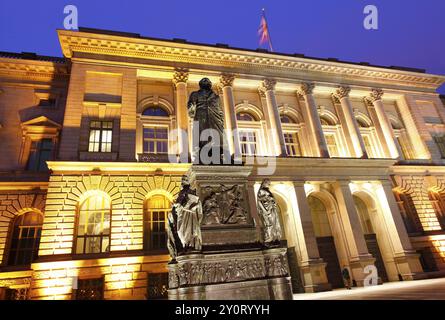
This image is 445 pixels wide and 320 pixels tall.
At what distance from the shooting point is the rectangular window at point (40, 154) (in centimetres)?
1795

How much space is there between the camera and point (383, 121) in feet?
79.8

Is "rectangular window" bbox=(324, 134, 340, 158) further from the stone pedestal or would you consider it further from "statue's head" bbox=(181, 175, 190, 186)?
"statue's head" bbox=(181, 175, 190, 186)

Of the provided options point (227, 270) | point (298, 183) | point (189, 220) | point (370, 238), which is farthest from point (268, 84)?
point (227, 270)

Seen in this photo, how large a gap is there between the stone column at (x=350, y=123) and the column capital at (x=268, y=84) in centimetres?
590

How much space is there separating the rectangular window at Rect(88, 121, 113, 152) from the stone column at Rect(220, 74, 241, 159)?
7913mm

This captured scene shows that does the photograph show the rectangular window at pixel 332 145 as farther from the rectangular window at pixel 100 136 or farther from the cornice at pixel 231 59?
the rectangular window at pixel 100 136

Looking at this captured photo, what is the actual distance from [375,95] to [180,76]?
56.0 feet

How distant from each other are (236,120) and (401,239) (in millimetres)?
14281

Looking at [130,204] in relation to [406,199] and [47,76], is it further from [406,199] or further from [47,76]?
[406,199]

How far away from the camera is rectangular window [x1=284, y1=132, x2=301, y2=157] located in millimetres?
22562

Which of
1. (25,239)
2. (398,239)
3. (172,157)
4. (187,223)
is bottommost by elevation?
(187,223)

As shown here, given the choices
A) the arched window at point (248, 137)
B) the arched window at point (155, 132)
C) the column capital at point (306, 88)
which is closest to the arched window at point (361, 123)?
the column capital at point (306, 88)

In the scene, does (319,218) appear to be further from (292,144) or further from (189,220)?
(189,220)

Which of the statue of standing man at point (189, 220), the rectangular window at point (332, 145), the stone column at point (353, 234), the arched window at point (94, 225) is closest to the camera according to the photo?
the statue of standing man at point (189, 220)
